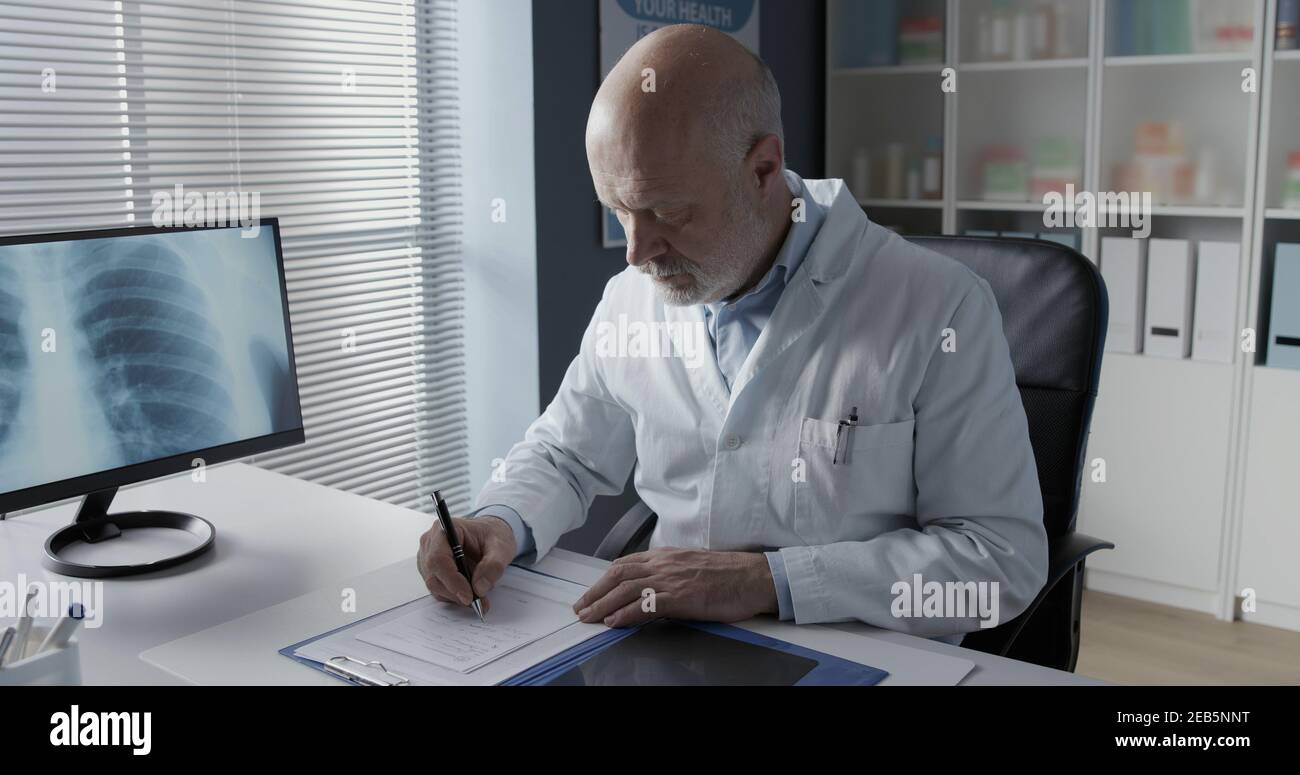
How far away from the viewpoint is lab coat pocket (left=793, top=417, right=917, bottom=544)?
4.78ft

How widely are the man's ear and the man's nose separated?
15 cm

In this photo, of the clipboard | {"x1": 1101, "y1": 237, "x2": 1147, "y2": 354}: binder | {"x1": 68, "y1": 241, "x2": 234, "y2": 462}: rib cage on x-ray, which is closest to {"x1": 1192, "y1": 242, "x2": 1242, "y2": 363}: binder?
{"x1": 1101, "y1": 237, "x2": 1147, "y2": 354}: binder

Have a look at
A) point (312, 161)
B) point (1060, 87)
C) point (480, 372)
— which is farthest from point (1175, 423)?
point (312, 161)

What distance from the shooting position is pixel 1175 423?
3236 mm

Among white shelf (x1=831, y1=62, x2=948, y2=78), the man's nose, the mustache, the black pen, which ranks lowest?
the black pen

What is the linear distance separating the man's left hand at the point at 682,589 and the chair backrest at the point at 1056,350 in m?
0.58

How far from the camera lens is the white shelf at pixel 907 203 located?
364 cm

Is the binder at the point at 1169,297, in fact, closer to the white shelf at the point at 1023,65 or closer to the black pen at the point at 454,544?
the white shelf at the point at 1023,65

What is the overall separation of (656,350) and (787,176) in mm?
309

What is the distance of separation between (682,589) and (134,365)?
0.78 meters
